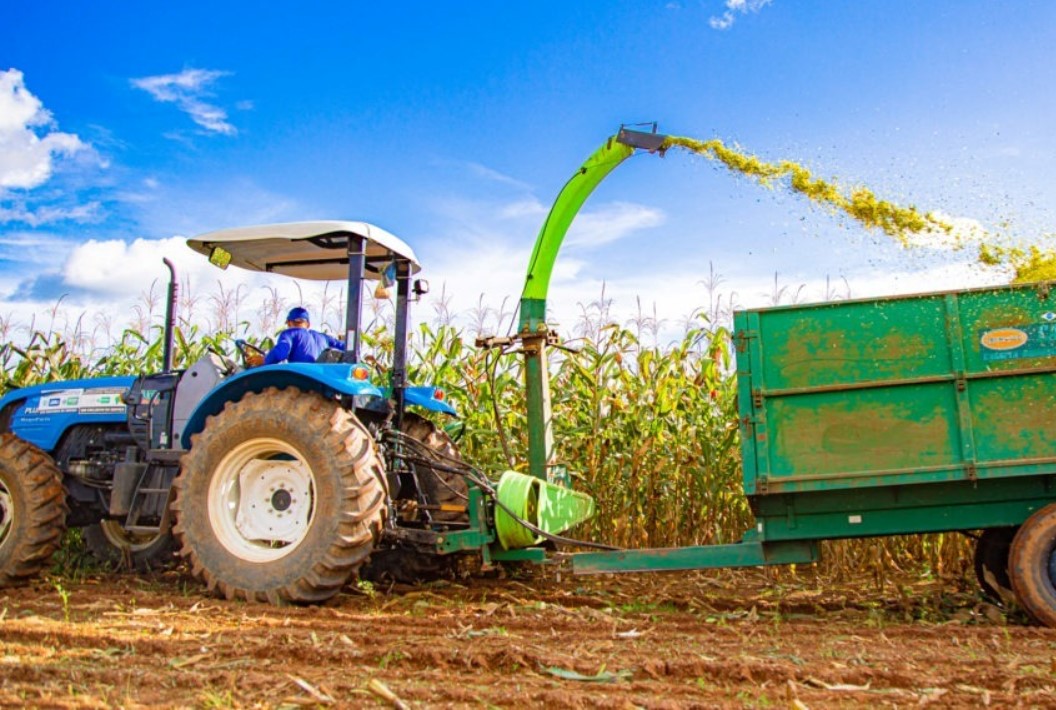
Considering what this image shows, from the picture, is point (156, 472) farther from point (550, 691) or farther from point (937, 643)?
point (937, 643)

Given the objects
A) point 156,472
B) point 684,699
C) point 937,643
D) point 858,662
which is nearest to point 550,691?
point 684,699

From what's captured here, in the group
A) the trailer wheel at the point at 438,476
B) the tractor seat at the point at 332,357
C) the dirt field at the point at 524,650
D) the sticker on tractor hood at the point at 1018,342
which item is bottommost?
the dirt field at the point at 524,650

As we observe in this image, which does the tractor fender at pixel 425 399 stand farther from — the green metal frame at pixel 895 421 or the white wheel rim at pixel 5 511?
the white wheel rim at pixel 5 511

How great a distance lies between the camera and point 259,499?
18.6 ft

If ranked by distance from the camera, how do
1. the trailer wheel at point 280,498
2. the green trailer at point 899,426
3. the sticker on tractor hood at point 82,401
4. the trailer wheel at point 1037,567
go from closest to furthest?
the trailer wheel at point 1037,567
the green trailer at point 899,426
the trailer wheel at point 280,498
the sticker on tractor hood at point 82,401

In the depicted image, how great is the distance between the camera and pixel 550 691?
11.0 feet

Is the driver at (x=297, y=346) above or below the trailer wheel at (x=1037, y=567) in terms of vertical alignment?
above

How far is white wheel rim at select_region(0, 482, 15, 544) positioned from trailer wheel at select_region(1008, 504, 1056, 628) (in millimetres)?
6122

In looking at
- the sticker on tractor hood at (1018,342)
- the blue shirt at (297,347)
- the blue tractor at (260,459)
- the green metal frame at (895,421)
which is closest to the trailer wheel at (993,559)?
the green metal frame at (895,421)

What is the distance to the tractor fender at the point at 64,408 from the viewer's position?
6.82m

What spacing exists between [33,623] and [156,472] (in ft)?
5.72

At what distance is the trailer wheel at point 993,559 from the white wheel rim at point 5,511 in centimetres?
621

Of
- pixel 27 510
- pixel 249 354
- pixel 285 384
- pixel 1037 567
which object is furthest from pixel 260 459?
pixel 1037 567

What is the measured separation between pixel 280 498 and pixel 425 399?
115cm
